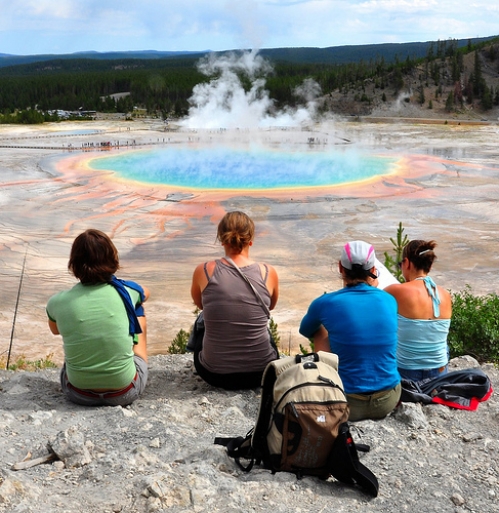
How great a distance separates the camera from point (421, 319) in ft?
12.0

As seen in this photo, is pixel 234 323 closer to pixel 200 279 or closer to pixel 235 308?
pixel 235 308

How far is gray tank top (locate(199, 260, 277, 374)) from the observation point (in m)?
3.64

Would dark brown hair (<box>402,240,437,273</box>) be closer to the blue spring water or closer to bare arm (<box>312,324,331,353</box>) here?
bare arm (<box>312,324,331,353</box>)

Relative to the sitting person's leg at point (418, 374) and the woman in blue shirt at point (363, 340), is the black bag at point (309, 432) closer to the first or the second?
the woman in blue shirt at point (363, 340)

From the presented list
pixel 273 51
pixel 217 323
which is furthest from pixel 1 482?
pixel 273 51

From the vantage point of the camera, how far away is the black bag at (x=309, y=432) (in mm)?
2604

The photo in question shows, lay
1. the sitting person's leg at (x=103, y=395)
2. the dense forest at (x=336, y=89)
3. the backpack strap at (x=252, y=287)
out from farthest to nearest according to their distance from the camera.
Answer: the dense forest at (x=336, y=89) < the backpack strap at (x=252, y=287) < the sitting person's leg at (x=103, y=395)

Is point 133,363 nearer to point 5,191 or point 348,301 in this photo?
point 348,301

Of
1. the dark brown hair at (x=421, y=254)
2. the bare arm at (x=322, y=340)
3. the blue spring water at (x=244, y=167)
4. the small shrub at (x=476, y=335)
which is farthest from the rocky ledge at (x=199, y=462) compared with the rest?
the blue spring water at (x=244, y=167)

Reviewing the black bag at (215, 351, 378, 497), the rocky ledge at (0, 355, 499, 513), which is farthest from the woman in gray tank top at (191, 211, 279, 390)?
the black bag at (215, 351, 378, 497)

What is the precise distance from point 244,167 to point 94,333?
1807 cm

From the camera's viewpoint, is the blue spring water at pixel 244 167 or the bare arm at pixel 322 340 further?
the blue spring water at pixel 244 167

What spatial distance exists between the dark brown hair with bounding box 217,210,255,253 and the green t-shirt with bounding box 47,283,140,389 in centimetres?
68

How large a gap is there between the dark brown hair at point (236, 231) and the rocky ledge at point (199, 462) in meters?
0.85
